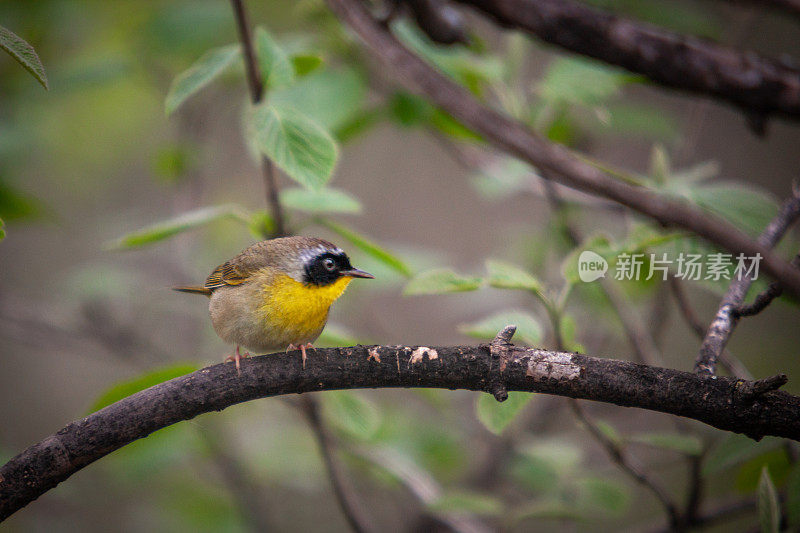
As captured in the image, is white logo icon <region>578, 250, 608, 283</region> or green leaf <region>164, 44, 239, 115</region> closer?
green leaf <region>164, 44, 239, 115</region>

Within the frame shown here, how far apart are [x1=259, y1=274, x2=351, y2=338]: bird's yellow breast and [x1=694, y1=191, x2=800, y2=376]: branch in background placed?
4.38ft

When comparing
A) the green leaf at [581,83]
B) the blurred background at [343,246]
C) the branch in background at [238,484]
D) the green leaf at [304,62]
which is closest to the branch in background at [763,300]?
the blurred background at [343,246]

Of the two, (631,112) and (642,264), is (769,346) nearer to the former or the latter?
(631,112)

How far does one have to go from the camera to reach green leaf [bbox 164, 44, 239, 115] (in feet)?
5.65

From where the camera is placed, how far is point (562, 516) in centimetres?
260

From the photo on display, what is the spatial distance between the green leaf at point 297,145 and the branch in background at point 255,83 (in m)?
0.15

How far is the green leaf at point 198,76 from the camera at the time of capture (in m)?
1.72

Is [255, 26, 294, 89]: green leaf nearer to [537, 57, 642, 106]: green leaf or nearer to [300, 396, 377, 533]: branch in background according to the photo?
[537, 57, 642, 106]: green leaf

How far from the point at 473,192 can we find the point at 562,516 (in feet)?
13.4

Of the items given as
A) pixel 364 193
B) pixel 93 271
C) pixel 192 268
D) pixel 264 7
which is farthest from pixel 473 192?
pixel 93 271

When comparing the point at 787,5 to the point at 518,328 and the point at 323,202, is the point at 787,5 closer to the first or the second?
the point at 518,328

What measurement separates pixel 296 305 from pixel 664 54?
1518 millimetres

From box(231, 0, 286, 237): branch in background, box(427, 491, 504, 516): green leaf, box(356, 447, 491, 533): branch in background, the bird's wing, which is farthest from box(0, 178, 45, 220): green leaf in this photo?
box(427, 491, 504, 516): green leaf

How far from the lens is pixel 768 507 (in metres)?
1.52
